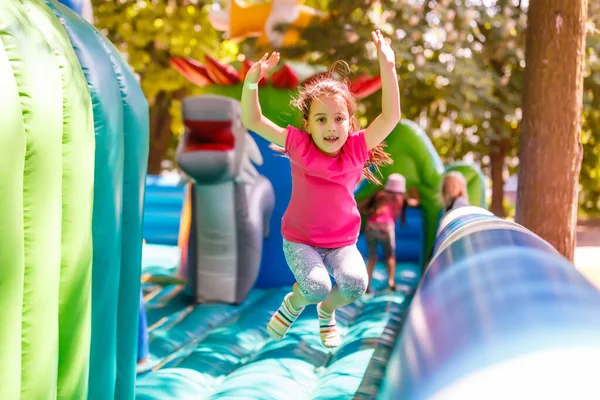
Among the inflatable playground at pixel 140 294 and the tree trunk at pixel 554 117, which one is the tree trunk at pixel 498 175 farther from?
the inflatable playground at pixel 140 294

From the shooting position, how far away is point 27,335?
1690mm

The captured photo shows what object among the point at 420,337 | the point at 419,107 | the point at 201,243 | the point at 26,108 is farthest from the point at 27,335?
the point at 419,107

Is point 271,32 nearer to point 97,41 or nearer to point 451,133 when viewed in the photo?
point 97,41

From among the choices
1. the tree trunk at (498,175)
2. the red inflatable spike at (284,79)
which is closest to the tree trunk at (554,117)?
the red inflatable spike at (284,79)

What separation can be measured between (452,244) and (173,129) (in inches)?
404

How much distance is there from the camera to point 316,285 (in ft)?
6.42

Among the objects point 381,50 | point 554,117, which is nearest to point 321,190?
point 381,50

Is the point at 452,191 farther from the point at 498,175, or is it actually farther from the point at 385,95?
the point at 498,175

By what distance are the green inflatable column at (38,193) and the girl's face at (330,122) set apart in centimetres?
66

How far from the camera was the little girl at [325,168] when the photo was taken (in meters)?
1.90

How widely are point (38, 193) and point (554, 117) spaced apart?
3.09 metres

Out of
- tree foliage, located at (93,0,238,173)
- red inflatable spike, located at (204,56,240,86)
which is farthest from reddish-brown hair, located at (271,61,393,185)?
tree foliage, located at (93,0,238,173)

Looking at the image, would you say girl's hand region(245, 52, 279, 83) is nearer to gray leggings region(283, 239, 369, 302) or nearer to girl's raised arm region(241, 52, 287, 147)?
girl's raised arm region(241, 52, 287, 147)

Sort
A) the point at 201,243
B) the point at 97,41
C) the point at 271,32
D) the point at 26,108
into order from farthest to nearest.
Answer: the point at 271,32 → the point at 201,243 → the point at 97,41 → the point at 26,108
